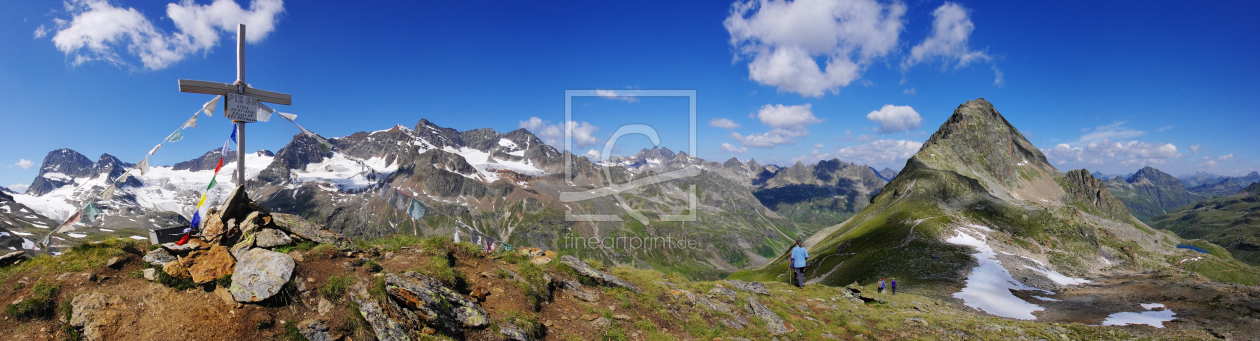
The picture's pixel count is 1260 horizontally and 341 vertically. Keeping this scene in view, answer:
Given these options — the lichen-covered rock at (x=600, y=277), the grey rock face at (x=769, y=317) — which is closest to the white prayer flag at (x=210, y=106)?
the lichen-covered rock at (x=600, y=277)

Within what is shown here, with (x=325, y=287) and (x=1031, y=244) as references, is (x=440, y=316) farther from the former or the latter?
(x=1031, y=244)

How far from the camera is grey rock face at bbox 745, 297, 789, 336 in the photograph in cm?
1948

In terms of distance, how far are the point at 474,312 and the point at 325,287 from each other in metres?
4.12

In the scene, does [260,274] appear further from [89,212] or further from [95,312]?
[89,212]

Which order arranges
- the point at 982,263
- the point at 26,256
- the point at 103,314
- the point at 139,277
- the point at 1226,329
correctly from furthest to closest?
the point at 982,263 < the point at 1226,329 < the point at 26,256 < the point at 139,277 < the point at 103,314

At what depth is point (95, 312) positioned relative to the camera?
10328 millimetres

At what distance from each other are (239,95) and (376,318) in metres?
9.38

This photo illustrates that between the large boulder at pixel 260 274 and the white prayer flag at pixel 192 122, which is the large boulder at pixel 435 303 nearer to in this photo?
the large boulder at pixel 260 274

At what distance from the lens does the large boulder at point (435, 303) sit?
12.7 meters

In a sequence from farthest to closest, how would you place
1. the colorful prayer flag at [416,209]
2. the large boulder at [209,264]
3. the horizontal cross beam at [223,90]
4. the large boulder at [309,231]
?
the colorful prayer flag at [416,209], the large boulder at [309,231], the horizontal cross beam at [223,90], the large boulder at [209,264]

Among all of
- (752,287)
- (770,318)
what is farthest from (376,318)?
(752,287)

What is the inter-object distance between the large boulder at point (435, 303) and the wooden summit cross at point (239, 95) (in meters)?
7.17

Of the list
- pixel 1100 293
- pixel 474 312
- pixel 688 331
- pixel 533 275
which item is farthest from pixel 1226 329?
pixel 474 312

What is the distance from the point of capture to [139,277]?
473 inches
